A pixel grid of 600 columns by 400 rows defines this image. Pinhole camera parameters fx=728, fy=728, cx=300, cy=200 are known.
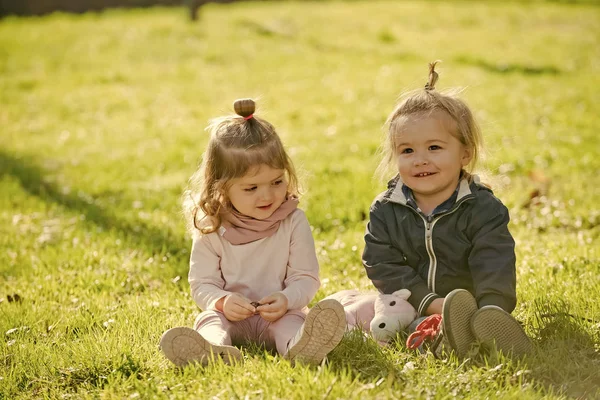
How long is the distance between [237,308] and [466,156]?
148cm

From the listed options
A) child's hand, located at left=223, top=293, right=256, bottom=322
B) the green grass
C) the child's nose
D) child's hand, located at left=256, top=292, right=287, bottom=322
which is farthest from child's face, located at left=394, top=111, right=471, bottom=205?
child's hand, located at left=223, top=293, right=256, bottom=322

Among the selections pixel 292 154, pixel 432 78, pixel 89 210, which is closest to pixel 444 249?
pixel 432 78

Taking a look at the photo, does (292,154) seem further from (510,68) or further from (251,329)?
(510,68)

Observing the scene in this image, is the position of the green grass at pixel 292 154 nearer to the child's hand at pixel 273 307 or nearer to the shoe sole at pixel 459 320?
the shoe sole at pixel 459 320

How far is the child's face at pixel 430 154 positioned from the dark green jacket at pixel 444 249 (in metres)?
0.11

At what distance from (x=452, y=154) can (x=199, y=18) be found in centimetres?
1605

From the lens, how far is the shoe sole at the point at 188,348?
10.8ft

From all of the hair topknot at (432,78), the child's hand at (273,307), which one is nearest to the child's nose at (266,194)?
the child's hand at (273,307)

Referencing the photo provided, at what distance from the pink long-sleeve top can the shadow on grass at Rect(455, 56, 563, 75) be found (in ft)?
31.7

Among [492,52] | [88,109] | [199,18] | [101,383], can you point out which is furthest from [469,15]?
[101,383]

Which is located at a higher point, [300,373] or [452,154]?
[452,154]

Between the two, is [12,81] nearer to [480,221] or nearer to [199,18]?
[199,18]

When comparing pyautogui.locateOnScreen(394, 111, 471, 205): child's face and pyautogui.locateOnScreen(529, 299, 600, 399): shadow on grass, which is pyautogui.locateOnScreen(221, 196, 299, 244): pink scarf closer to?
pyautogui.locateOnScreen(394, 111, 471, 205): child's face

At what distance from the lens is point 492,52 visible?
14469 mm
